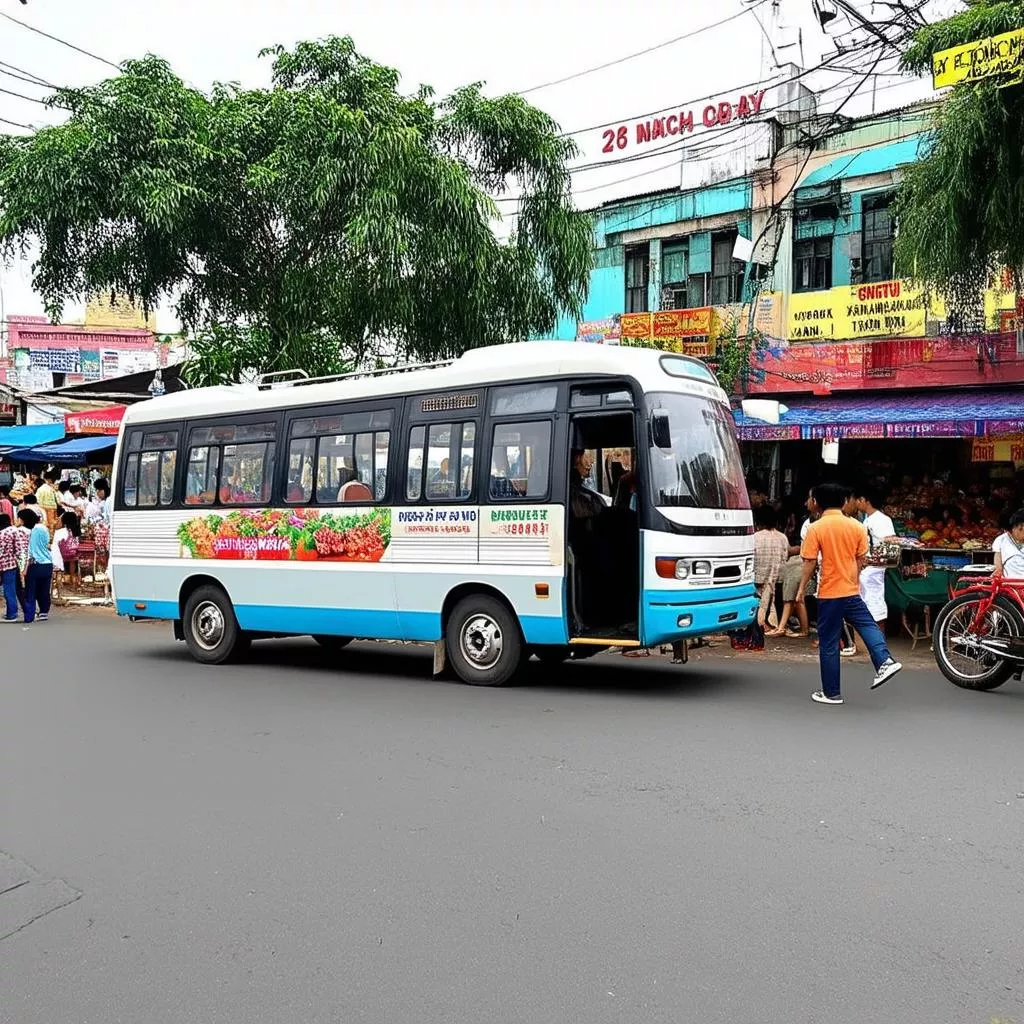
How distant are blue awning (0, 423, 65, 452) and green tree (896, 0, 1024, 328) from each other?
1966cm

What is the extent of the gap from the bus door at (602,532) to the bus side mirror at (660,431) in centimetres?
18

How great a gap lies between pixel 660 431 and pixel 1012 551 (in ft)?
11.9

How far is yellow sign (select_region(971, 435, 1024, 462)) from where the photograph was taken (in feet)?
49.2

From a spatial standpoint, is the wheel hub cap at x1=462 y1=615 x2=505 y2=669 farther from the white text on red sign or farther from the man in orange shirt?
the white text on red sign

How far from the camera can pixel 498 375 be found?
33.1 ft

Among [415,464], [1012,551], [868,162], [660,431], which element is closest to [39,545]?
[415,464]

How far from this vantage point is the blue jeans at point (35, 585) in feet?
53.8

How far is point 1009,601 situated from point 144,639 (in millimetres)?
10603

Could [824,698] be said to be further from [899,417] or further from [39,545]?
[39,545]

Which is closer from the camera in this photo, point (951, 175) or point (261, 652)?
point (951, 175)

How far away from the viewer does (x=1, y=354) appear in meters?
44.8

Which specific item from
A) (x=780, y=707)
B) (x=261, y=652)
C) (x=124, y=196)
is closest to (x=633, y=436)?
(x=780, y=707)

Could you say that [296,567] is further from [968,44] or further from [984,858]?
[968,44]

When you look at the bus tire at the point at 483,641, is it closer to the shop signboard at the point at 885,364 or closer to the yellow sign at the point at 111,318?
the shop signboard at the point at 885,364
